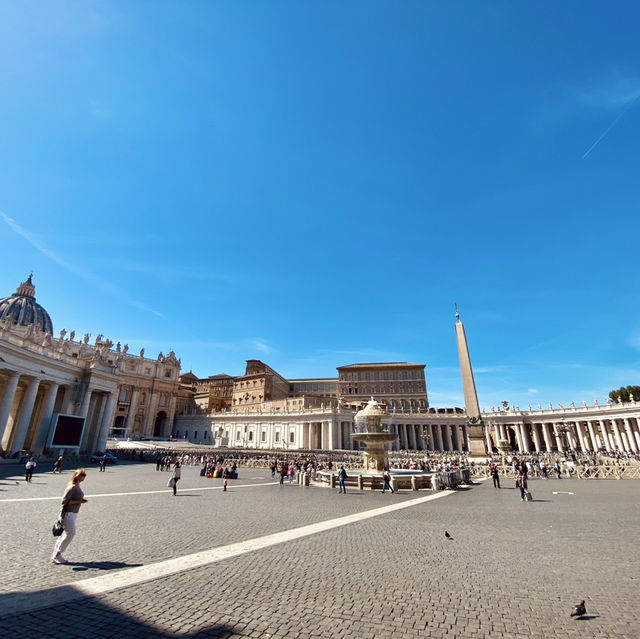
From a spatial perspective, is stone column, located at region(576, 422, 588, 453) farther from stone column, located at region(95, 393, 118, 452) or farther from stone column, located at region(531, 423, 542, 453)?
stone column, located at region(95, 393, 118, 452)

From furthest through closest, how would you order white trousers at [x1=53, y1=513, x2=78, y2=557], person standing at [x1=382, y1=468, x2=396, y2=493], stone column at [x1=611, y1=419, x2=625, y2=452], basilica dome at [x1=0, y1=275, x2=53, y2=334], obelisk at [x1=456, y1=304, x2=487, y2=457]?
basilica dome at [x1=0, y1=275, x2=53, y2=334], stone column at [x1=611, y1=419, x2=625, y2=452], obelisk at [x1=456, y1=304, x2=487, y2=457], person standing at [x1=382, y1=468, x2=396, y2=493], white trousers at [x1=53, y1=513, x2=78, y2=557]

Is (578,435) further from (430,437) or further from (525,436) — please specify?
(430,437)

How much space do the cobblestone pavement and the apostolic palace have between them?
23.0 metres

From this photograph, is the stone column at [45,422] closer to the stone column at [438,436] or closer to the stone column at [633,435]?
the stone column at [438,436]

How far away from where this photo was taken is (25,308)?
83.2 meters

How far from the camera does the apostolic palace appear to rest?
101 ft

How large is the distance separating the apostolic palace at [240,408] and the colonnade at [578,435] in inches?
9.7

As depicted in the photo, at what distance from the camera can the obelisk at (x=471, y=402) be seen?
113 feet

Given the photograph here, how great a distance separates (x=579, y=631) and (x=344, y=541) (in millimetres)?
4950

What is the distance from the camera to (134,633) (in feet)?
12.7

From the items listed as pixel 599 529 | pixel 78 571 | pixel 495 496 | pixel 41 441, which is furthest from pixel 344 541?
pixel 41 441

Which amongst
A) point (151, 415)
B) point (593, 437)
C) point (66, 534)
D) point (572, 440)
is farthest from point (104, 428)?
point (572, 440)

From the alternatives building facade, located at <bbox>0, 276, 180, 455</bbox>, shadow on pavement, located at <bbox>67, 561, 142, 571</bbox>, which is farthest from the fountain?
building facade, located at <bbox>0, 276, 180, 455</bbox>

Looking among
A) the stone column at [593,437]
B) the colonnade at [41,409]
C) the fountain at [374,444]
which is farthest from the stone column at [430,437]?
the colonnade at [41,409]
